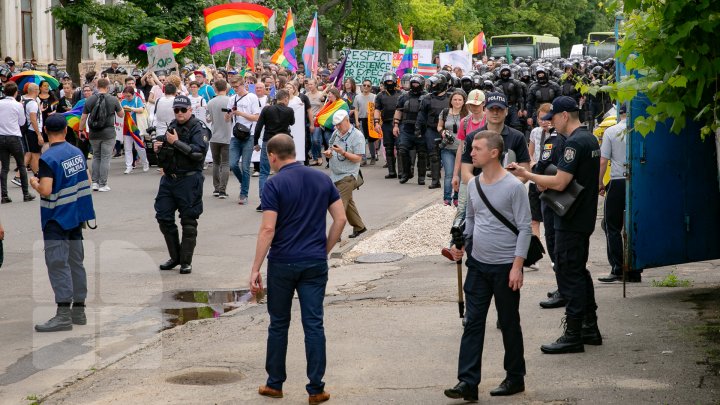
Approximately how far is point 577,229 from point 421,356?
1.48 meters

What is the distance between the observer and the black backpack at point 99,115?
19.3 metres

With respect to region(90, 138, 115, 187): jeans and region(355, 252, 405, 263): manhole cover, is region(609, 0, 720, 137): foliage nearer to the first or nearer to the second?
region(355, 252, 405, 263): manhole cover

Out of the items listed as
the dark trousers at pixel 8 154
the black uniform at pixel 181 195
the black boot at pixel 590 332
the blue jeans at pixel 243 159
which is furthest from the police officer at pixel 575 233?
the dark trousers at pixel 8 154

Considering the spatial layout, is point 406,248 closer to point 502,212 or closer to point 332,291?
point 332,291

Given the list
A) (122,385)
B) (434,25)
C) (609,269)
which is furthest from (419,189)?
(434,25)

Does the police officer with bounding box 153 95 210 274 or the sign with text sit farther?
the sign with text

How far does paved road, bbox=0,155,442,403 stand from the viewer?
347 inches

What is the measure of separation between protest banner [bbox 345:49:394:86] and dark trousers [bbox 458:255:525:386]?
724 inches

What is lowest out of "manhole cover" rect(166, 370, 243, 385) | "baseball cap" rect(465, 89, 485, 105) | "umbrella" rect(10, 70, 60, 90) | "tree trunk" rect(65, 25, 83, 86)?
"manhole cover" rect(166, 370, 243, 385)

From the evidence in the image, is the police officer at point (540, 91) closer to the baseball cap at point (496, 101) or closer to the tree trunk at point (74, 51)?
the baseball cap at point (496, 101)

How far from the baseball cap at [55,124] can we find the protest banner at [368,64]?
15919mm

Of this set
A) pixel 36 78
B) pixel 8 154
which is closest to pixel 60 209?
pixel 8 154

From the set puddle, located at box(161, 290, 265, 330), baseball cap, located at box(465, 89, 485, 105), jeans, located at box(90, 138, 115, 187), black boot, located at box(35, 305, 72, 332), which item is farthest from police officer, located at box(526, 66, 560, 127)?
black boot, located at box(35, 305, 72, 332)

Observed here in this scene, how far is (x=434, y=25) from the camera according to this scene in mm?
58594
